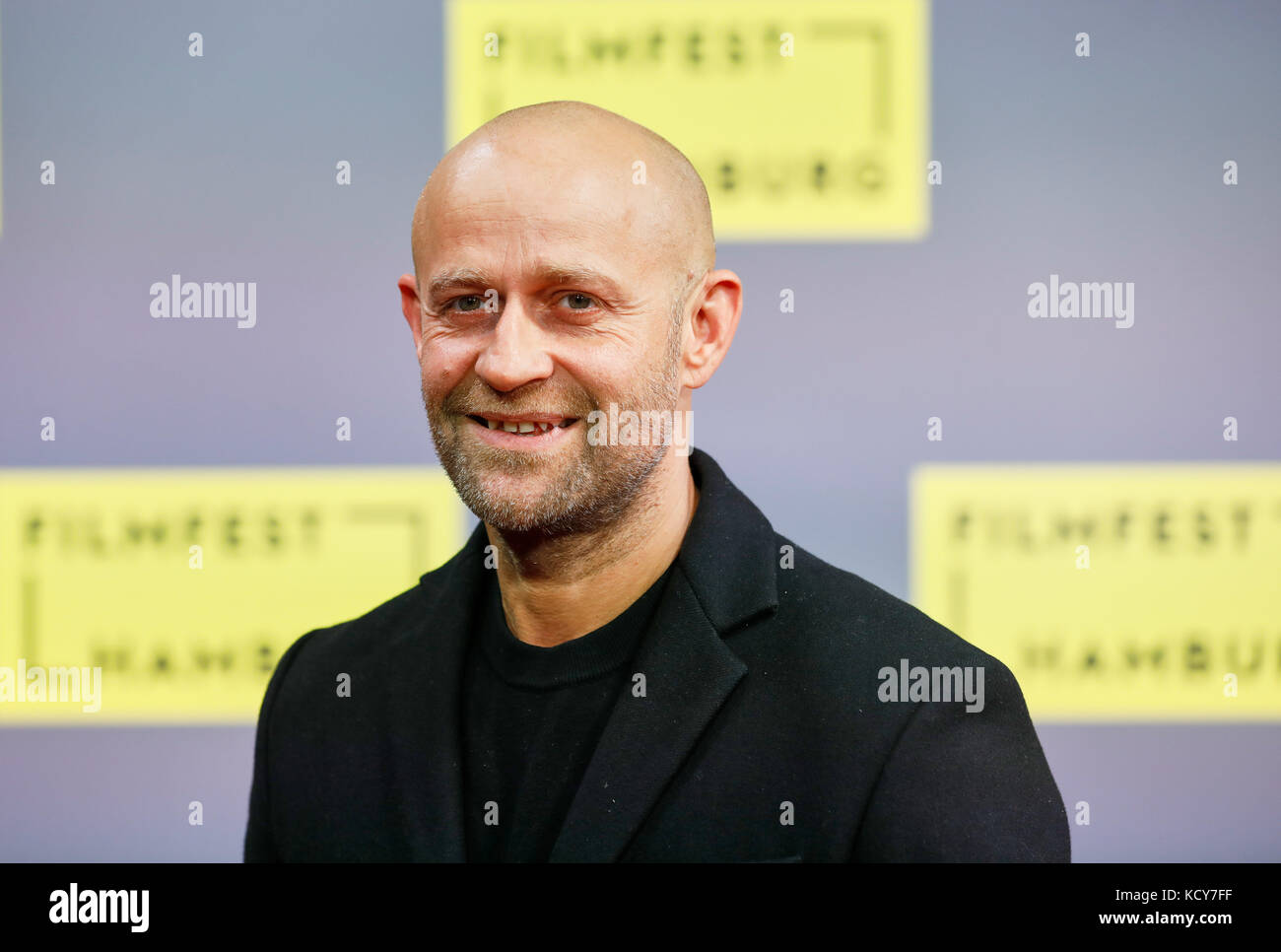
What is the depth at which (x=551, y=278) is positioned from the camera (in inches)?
74.9

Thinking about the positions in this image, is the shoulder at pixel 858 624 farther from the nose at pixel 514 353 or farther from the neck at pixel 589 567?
the nose at pixel 514 353

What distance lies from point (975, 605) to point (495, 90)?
1542 millimetres

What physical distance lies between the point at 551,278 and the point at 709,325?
1.18 feet

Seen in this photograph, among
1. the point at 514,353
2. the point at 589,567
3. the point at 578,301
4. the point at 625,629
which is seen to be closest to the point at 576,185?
the point at 578,301

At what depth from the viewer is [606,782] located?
189 cm

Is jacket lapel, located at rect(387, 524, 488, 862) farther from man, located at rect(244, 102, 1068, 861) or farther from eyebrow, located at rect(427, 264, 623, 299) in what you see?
eyebrow, located at rect(427, 264, 623, 299)

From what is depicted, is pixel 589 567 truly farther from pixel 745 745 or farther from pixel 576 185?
pixel 576 185

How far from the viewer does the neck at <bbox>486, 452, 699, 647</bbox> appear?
6.69ft

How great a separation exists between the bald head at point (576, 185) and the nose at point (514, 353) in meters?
0.13

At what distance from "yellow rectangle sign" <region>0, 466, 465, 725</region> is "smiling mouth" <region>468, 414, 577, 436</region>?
0.60 metres

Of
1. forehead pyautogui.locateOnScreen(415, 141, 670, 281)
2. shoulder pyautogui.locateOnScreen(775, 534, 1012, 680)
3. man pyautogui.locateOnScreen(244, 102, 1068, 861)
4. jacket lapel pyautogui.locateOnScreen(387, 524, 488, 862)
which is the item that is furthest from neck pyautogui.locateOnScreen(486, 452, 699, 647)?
forehead pyautogui.locateOnScreen(415, 141, 670, 281)

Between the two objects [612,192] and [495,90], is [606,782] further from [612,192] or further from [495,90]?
[495,90]
